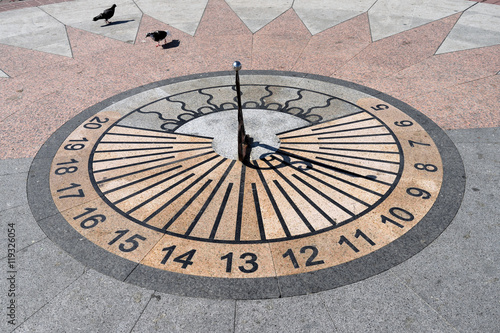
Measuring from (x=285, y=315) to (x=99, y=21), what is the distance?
37.2 ft

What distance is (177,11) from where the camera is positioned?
13.5 metres

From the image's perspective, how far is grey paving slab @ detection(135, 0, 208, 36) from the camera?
40.8 ft

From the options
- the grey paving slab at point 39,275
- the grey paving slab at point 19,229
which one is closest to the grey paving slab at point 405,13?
the grey paving slab at point 19,229

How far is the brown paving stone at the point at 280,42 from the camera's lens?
1012cm

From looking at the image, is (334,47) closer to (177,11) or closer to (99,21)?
(177,11)

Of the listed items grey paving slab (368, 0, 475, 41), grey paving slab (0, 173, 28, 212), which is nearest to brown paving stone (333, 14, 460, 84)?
grey paving slab (368, 0, 475, 41)

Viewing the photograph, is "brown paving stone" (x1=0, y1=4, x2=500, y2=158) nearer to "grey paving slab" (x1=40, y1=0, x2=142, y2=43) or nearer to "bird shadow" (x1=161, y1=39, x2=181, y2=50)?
"bird shadow" (x1=161, y1=39, x2=181, y2=50)

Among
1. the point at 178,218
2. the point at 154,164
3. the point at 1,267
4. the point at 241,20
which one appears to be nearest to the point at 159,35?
the point at 241,20

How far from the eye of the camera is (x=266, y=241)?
5.35m

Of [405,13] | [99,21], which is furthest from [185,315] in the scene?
[405,13]

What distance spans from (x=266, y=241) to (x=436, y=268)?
198cm

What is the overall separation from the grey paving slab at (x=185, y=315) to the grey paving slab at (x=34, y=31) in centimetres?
836

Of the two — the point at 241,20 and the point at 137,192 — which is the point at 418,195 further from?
the point at 241,20

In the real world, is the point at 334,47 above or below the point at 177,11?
above
